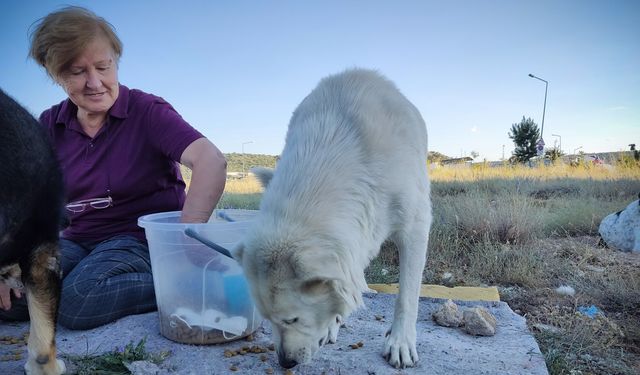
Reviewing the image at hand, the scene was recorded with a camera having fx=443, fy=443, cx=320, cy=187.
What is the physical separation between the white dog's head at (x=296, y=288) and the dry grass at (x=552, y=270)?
1635 mm

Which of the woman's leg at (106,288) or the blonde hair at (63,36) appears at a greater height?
the blonde hair at (63,36)

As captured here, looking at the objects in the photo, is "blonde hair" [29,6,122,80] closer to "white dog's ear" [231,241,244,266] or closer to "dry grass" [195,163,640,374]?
"white dog's ear" [231,241,244,266]

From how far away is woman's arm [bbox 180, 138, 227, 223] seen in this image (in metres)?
3.15

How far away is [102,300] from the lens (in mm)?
3229

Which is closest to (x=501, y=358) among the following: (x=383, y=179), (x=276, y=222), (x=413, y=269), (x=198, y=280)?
(x=413, y=269)

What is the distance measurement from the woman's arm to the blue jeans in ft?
2.21

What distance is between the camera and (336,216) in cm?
228

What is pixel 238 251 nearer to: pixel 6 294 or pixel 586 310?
pixel 6 294

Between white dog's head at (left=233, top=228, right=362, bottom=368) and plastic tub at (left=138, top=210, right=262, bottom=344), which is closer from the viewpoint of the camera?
white dog's head at (left=233, top=228, right=362, bottom=368)

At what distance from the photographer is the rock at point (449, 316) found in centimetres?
344

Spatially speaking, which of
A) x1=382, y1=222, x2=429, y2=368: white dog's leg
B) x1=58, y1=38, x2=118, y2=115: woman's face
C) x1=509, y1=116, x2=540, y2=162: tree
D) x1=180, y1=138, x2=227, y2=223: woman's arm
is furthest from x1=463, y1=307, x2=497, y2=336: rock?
x1=509, y1=116, x2=540, y2=162: tree

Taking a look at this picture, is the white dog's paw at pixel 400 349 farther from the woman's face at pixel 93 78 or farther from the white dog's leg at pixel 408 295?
the woman's face at pixel 93 78

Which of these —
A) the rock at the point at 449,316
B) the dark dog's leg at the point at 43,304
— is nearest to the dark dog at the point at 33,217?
the dark dog's leg at the point at 43,304

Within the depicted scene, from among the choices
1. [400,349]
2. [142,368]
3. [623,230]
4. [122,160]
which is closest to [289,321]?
[400,349]
